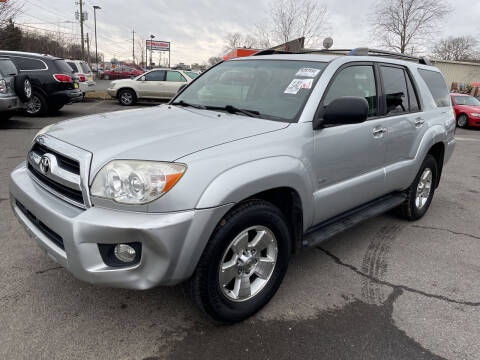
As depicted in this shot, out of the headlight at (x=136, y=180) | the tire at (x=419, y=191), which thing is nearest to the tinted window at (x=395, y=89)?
the tire at (x=419, y=191)

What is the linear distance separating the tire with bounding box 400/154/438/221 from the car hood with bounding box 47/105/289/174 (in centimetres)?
228

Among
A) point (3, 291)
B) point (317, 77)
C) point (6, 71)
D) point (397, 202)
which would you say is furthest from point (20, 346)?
point (6, 71)

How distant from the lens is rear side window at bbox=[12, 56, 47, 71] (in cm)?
1048

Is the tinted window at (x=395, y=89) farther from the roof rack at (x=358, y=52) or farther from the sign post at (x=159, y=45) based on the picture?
the sign post at (x=159, y=45)

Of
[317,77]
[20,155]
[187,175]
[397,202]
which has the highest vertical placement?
[317,77]

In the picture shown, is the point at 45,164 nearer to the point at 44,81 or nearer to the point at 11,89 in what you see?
the point at 11,89

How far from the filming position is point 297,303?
269 cm

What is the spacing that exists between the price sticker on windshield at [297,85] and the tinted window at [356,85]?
0.16 meters

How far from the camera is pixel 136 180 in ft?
6.50

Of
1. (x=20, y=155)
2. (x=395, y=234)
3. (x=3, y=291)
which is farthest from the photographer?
(x=20, y=155)

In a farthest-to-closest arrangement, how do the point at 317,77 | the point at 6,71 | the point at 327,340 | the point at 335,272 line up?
the point at 6,71 < the point at 335,272 < the point at 317,77 < the point at 327,340

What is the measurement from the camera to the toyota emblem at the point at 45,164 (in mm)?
2336

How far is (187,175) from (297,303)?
4.36 feet

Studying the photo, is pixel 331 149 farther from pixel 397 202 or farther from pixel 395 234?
pixel 395 234
